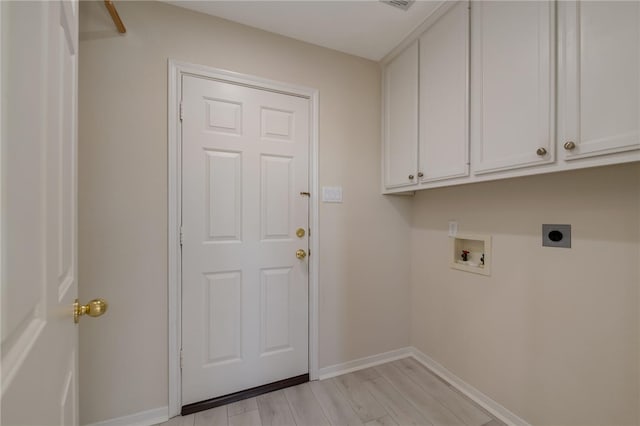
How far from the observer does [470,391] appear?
175cm

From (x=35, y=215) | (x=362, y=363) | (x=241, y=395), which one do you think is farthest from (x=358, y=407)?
(x=35, y=215)

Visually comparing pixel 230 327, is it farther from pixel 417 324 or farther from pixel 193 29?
pixel 193 29

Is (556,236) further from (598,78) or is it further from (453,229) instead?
(598,78)

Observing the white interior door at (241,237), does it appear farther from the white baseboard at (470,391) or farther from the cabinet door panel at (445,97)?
the white baseboard at (470,391)

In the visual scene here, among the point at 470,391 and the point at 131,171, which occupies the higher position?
the point at 131,171

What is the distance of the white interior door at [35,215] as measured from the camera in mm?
317

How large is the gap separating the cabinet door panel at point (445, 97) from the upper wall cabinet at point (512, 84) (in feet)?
0.19

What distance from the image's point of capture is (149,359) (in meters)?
1.51

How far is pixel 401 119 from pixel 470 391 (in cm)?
195

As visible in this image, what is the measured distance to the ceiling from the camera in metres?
1.58

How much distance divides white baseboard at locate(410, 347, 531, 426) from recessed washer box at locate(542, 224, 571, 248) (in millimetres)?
1020

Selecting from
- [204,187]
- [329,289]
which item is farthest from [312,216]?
[204,187]

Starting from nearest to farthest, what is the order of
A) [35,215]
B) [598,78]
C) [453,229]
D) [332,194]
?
[35,215] → [598,78] → [453,229] → [332,194]

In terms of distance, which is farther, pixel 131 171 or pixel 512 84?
pixel 131 171
